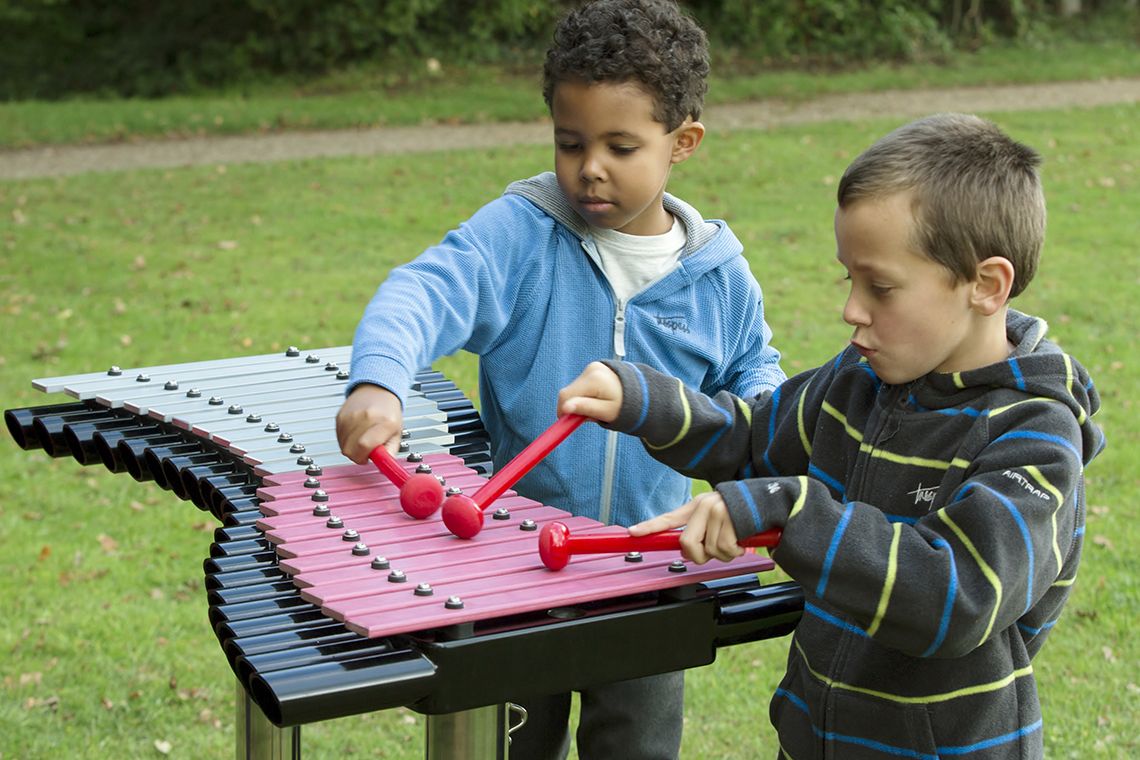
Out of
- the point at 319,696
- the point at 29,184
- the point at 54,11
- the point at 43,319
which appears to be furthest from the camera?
the point at 54,11

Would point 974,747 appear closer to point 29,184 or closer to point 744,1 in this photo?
point 29,184

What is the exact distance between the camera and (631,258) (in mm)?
3162

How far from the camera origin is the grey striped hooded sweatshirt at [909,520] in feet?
6.66

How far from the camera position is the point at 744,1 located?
18.2m

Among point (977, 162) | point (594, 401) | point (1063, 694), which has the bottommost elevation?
point (1063, 694)

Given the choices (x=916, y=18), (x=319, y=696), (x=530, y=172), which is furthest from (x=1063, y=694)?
(x=916, y=18)

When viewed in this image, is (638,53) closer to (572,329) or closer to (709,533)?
(572,329)

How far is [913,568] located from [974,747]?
0.41 meters

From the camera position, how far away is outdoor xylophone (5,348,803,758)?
2.09m

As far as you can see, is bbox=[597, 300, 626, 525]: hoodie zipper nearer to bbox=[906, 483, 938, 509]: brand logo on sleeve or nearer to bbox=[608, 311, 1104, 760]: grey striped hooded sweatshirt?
bbox=[608, 311, 1104, 760]: grey striped hooded sweatshirt

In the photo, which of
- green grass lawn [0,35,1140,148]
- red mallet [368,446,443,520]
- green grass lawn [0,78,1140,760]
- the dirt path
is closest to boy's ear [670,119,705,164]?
red mallet [368,446,443,520]

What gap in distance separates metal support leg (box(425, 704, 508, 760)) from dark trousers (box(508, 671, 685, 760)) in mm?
582

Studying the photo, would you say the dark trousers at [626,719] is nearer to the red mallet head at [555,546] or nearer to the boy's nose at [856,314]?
the red mallet head at [555,546]

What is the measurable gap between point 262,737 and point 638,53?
64.6 inches
